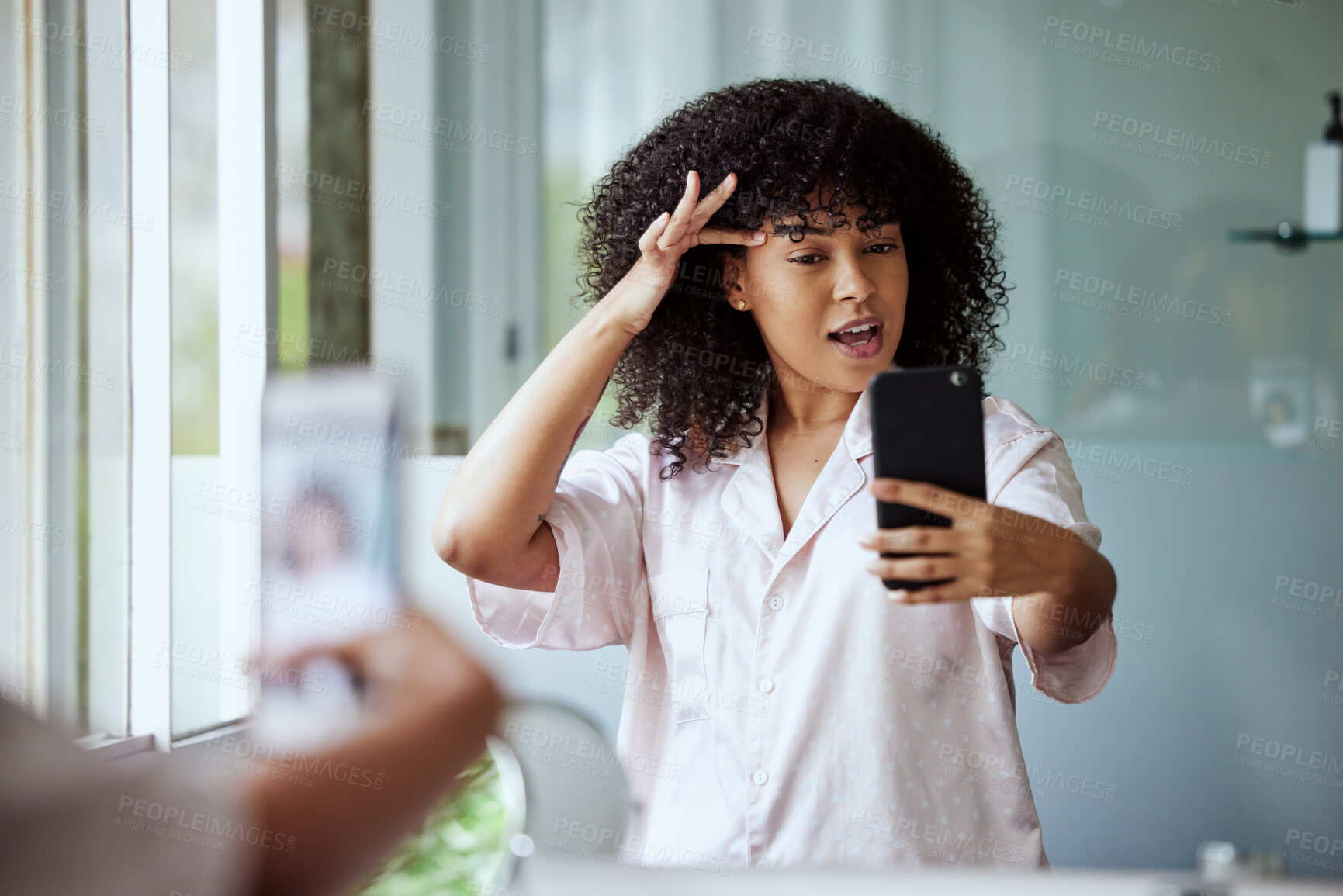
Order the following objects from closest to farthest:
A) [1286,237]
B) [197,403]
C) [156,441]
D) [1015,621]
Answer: [1015,621], [156,441], [197,403], [1286,237]

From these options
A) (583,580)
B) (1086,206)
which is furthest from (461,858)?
(1086,206)

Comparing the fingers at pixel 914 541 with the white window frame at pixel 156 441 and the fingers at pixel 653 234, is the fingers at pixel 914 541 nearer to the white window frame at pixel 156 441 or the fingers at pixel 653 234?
the fingers at pixel 653 234

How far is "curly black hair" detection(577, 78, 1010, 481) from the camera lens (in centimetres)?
80

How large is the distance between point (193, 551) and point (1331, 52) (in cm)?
164

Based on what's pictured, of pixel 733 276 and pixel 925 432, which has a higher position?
pixel 733 276

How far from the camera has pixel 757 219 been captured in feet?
2.64

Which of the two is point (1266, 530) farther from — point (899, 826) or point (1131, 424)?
point (899, 826)

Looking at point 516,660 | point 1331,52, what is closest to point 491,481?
point 516,660

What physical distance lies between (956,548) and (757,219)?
0.36 meters

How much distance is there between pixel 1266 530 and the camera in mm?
1111

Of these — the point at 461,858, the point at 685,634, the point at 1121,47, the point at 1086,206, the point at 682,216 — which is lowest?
the point at 461,858

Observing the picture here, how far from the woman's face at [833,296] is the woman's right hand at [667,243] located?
0.04 m

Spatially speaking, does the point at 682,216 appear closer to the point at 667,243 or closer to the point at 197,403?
the point at 667,243

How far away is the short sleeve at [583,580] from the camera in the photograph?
0.82 m
